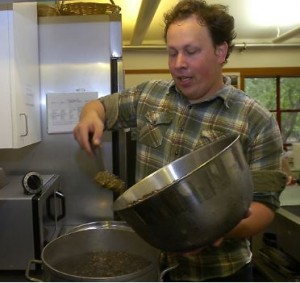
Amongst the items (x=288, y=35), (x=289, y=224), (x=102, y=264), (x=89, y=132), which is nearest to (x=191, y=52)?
(x=89, y=132)

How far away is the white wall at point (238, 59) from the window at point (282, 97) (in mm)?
197

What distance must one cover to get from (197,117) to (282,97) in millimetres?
4053

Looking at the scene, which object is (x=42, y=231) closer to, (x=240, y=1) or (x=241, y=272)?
(x=241, y=272)

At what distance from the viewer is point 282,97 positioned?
484cm

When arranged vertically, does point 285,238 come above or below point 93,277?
below

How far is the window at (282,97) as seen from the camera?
4.80 meters

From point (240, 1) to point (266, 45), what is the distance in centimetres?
176

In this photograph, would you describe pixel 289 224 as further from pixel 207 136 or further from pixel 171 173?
pixel 171 173

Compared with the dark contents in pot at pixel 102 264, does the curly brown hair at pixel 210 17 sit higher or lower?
higher

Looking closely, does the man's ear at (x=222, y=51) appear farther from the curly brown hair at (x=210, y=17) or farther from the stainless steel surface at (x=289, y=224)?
the stainless steel surface at (x=289, y=224)

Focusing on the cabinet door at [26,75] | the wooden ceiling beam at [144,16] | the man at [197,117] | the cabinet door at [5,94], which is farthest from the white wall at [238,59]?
the man at [197,117]

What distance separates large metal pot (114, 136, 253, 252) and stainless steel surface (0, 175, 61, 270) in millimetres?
891

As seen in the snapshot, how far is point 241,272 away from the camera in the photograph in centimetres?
114

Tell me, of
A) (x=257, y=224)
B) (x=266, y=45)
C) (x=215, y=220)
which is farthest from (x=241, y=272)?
(x=266, y=45)
